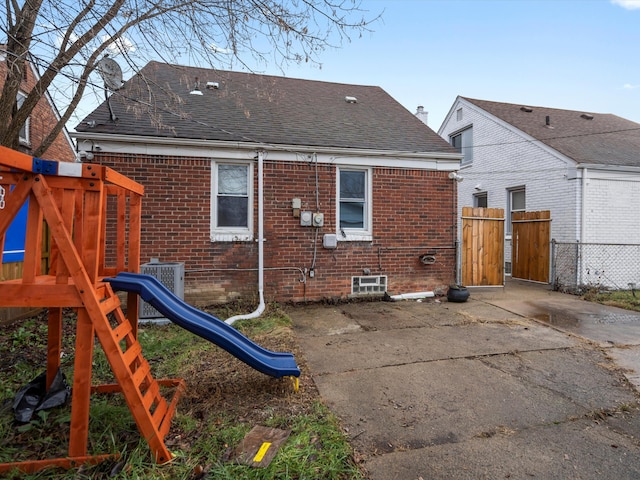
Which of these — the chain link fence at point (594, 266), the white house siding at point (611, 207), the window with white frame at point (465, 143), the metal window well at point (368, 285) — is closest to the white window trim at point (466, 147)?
the window with white frame at point (465, 143)

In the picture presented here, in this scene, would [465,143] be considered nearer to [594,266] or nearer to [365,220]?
[594,266]

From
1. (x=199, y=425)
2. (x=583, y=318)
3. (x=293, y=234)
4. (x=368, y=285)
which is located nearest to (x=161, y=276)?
(x=293, y=234)

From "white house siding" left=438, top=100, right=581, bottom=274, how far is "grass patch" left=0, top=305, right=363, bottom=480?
779cm

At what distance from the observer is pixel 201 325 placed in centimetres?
285

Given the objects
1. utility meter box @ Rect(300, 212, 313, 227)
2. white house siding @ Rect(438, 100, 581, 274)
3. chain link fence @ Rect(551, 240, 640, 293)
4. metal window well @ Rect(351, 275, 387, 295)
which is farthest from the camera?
white house siding @ Rect(438, 100, 581, 274)

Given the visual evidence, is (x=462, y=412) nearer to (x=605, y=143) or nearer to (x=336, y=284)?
(x=336, y=284)

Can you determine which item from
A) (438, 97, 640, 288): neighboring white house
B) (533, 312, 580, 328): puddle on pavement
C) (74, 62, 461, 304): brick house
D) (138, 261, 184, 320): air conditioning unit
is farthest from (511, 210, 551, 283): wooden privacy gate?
(138, 261, 184, 320): air conditioning unit

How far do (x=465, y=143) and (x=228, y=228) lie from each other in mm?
10945

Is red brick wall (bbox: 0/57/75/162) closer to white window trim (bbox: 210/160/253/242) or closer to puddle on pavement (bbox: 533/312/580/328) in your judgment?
white window trim (bbox: 210/160/253/242)

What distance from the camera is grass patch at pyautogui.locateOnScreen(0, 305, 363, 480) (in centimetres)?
212

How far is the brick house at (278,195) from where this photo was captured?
6449mm

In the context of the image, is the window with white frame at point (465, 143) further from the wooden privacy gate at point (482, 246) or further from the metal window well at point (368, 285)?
the metal window well at point (368, 285)

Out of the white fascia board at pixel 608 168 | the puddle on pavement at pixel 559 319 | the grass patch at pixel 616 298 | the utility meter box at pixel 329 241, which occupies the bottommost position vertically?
the puddle on pavement at pixel 559 319

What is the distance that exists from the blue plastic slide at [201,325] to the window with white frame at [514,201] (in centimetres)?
1070
